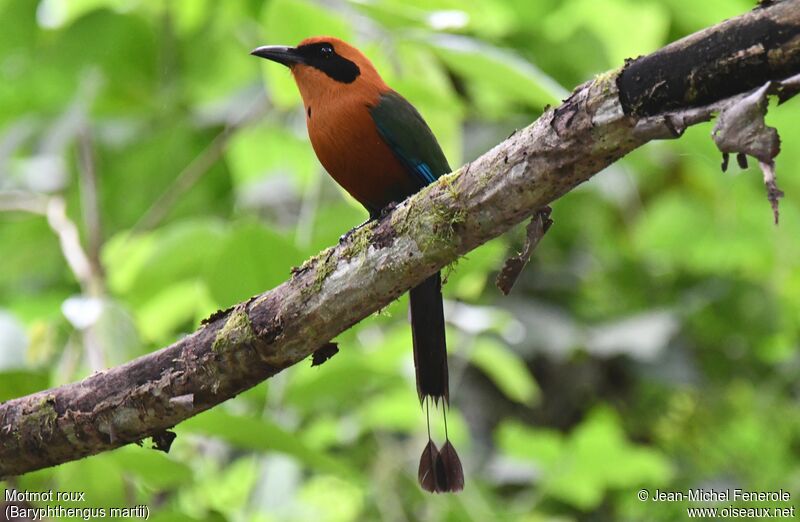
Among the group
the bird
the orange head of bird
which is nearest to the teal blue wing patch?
the bird

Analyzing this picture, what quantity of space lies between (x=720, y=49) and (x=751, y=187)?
12.6ft

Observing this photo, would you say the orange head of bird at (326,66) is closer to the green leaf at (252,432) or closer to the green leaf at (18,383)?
the green leaf at (252,432)

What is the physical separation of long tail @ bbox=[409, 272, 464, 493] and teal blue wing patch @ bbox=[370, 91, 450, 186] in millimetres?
425

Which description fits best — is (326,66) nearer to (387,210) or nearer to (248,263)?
(248,263)

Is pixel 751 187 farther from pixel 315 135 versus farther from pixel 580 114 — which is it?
pixel 580 114

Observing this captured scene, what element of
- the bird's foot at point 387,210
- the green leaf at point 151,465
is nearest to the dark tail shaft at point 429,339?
the bird's foot at point 387,210

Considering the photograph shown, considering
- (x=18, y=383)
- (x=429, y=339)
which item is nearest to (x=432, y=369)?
(x=429, y=339)

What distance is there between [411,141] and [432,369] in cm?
68

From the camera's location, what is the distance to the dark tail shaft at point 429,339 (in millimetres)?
2492

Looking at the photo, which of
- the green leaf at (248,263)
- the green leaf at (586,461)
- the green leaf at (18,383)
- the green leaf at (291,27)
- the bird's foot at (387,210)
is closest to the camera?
the bird's foot at (387,210)

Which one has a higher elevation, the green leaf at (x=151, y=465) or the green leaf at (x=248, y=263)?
the green leaf at (x=248, y=263)

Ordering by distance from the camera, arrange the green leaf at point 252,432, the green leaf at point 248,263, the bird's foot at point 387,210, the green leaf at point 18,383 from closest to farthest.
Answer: the bird's foot at point 387,210 < the green leaf at point 252,432 < the green leaf at point 18,383 < the green leaf at point 248,263

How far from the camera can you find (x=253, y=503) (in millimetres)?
3240

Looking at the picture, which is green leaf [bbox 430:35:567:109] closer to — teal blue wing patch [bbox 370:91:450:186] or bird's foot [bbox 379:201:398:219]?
teal blue wing patch [bbox 370:91:450:186]
